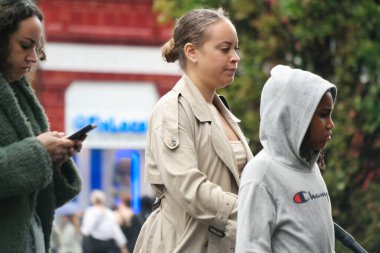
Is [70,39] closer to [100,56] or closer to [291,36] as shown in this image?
[100,56]

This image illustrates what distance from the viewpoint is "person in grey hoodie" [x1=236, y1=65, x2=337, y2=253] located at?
4691mm

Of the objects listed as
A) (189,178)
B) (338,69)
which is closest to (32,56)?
(189,178)

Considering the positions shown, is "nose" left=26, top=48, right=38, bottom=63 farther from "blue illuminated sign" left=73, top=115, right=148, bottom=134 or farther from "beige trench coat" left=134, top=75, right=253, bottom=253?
"blue illuminated sign" left=73, top=115, right=148, bottom=134

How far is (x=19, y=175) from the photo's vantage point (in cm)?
494

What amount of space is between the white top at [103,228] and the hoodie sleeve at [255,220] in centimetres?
1384

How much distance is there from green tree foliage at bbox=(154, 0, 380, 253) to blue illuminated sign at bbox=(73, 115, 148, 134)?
1554 centimetres

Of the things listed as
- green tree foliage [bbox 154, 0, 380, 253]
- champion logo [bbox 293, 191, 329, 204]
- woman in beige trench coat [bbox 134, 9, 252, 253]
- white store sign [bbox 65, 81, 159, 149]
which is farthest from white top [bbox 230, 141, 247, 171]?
white store sign [bbox 65, 81, 159, 149]

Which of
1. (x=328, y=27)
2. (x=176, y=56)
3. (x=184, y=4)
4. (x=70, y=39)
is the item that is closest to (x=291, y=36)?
(x=328, y=27)

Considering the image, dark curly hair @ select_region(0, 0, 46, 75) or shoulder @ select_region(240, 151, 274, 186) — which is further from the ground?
dark curly hair @ select_region(0, 0, 46, 75)

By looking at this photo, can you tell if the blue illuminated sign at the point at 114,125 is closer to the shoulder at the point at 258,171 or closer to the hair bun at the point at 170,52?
the hair bun at the point at 170,52

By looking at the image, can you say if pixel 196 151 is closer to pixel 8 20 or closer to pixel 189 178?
pixel 189 178

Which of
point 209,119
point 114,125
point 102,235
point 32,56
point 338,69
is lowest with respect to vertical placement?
point 114,125

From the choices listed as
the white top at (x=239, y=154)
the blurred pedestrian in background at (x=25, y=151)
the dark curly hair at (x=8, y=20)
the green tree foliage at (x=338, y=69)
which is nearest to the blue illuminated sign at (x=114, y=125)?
the green tree foliage at (x=338, y=69)

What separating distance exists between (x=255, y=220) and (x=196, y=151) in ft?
3.51
